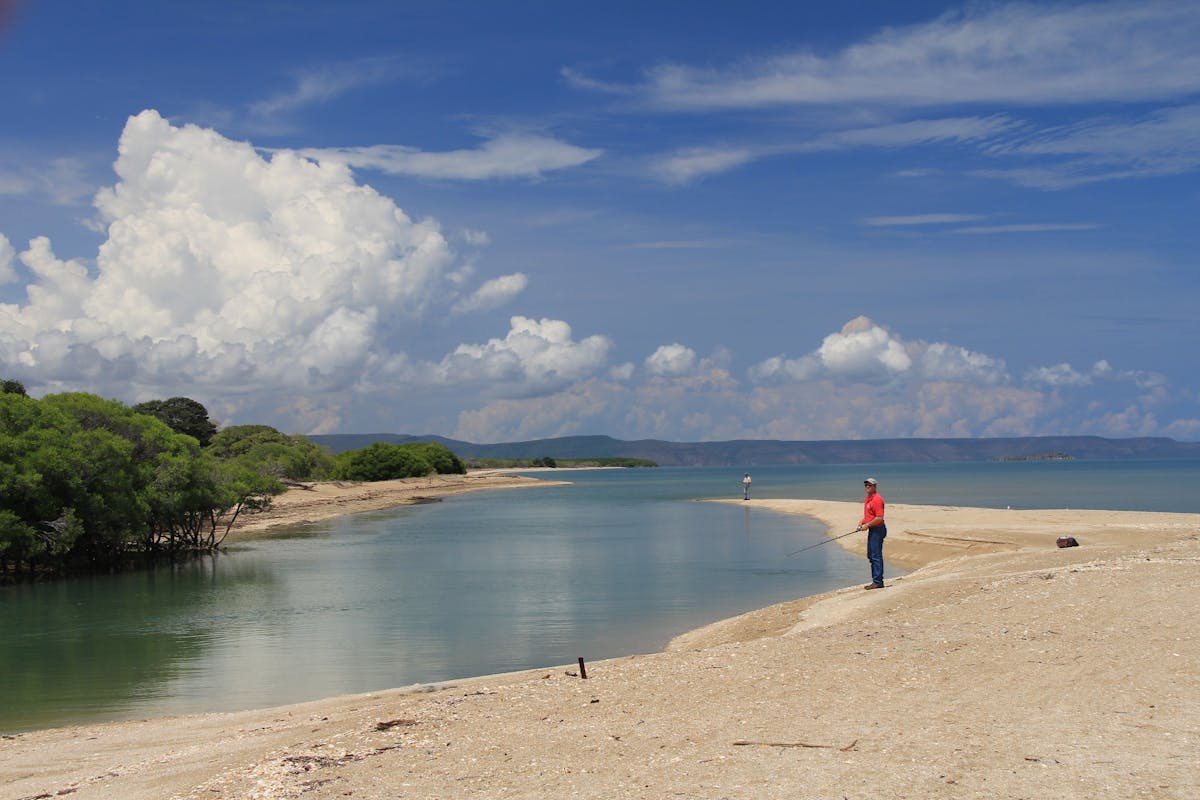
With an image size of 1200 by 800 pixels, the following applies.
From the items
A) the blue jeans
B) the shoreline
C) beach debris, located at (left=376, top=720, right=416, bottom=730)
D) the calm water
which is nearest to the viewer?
beach debris, located at (left=376, top=720, right=416, bottom=730)

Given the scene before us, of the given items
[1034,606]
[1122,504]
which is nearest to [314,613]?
[1034,606]

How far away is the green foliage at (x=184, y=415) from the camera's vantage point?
109938 mm

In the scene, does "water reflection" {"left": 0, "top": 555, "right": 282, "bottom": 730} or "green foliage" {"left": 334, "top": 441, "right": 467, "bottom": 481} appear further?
"green foliage" {"left": 334, "top": 441, "right": 467, "bottom": 481}

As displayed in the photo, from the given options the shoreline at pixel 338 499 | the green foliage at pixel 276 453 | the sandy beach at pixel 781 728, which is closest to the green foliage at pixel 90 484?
the shoreline at pixel 338 499

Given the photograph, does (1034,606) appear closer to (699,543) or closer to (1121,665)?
(1121,665)

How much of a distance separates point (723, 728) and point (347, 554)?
128 feet

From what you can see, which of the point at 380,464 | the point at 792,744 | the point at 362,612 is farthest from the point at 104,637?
the point at 380,464

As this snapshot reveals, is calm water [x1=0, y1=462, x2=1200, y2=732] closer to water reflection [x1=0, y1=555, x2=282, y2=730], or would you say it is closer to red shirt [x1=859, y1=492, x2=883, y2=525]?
water reflection [x1=0, y1=555, x2=282, y2=730]

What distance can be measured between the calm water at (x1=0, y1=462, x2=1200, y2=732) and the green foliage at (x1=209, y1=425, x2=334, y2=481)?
132 ft

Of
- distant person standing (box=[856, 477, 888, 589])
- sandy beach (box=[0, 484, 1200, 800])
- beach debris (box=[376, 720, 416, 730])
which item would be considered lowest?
beach debris (box=[376, 720, 416, 730])

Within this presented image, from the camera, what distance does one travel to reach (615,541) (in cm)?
→ 5047

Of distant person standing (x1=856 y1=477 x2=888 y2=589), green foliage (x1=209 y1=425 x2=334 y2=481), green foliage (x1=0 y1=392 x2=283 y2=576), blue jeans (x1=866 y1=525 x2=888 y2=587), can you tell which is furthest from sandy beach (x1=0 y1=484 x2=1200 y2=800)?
green foliage (x1=209 y1=425 x2=334 y2=481)

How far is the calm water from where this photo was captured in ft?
61.6

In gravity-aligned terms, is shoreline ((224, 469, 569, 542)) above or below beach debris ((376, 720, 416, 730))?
below
